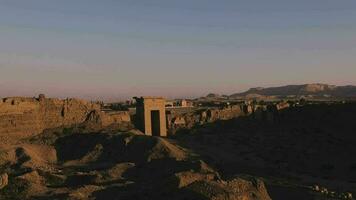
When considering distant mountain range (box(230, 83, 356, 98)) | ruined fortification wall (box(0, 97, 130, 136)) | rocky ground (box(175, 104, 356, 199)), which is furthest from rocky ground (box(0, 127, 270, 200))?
distant mountain range (box(230, 83, 356, 98))

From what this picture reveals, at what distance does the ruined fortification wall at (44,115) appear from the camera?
3591 centimetres

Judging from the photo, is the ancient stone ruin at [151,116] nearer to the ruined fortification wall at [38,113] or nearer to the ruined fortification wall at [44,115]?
the ruined fortification wall at [44,115]

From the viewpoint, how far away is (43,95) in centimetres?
3850

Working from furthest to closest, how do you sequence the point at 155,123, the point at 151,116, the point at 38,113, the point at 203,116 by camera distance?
1. the point at 203,116
2. the point at 151,116
3. the point at 155,123
4. the point at 38,113

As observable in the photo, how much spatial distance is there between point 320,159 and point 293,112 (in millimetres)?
12665

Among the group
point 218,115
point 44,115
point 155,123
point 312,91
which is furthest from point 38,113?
point 312,91

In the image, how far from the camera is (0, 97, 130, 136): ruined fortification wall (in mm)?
35906

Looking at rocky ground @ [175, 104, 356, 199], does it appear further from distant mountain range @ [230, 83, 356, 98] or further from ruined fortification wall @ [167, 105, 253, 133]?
distant mountain range @ [230, 83, 356, 98]

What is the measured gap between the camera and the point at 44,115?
125ft

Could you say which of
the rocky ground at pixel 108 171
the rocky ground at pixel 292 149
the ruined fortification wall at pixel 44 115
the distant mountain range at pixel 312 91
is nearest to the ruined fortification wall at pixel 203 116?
the rocky ground at pixel 292 149

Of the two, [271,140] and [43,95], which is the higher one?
[43,95]

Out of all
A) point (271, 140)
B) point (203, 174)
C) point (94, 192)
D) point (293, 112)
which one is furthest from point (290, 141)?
point (94, 192)

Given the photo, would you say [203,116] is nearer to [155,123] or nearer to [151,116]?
[155,123]

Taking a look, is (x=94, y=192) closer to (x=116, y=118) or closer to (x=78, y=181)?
(x=78, y=181)
